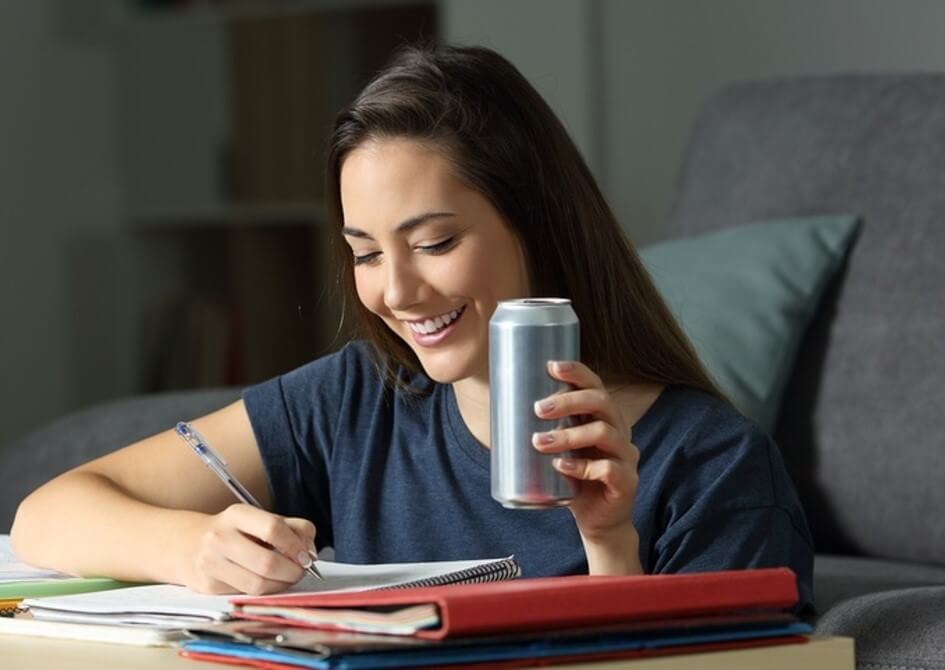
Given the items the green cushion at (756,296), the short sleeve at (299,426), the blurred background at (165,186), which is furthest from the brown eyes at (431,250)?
the blurred background at (165,186)

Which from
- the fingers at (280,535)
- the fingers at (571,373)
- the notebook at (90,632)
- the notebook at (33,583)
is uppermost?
the fingers at (571,373)

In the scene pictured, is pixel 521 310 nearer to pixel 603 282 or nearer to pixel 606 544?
pixel 606 544

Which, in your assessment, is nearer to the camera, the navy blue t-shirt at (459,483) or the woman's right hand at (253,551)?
the woman's right hand at (253,551)

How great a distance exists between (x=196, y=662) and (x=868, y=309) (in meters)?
1.13

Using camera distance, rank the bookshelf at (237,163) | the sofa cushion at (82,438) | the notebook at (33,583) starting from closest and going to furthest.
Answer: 1. the notebook at (33,583)
2. the sofa cushion at (82,438)
3. the bookshelf at (237,163)

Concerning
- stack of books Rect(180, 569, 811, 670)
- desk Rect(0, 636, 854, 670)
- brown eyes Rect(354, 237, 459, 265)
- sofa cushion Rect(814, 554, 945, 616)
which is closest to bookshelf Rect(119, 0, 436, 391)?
sofa cushion Rect(814, 554, 945, 616)

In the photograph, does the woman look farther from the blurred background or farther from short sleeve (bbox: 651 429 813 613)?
the blurred background

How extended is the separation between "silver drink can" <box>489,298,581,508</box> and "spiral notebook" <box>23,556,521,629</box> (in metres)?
0.14

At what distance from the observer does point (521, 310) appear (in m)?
0.98

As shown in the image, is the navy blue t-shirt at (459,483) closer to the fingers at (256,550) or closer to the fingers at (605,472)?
the fingers at (605,472)

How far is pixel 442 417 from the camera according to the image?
1531 mm

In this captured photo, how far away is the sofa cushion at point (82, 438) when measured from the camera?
2035 millimetres

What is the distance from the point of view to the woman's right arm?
115cm

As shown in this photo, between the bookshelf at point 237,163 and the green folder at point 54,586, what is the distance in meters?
2.30
